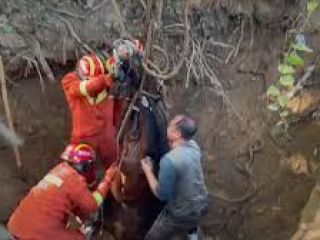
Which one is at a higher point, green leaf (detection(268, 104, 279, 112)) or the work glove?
green leaf (detection(268, 104, 279, 112))

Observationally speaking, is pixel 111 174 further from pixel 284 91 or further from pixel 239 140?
pixel 284 91

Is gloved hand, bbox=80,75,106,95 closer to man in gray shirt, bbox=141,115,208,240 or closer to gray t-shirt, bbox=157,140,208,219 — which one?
man in gray shirt, bbox=141,115,208,240

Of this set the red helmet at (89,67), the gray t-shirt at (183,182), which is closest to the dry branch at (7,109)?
the red helmet at (89,67)

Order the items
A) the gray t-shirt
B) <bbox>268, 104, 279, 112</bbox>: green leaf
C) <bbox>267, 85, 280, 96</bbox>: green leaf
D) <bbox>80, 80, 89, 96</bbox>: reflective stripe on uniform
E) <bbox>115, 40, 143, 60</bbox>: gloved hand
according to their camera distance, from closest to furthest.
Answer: <bbox>115, 40, 143, 60</bbox>: gloved hand → the gray t-shirt → <bbox>80, 80, 89, 96</bbox>: reflective stripe on uniform → <bbox>267, 85, 280, 96</bbox>: green leaf → <bbox>268, 104, 279, 112</bbox>: green leaf

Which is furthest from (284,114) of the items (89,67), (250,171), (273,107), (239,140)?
(89,67)

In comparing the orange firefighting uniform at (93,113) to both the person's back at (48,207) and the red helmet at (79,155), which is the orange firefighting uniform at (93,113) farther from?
the person's back at (48,207)

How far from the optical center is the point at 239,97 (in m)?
7.10

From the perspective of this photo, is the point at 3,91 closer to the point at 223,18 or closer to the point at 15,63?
the point at 15,63

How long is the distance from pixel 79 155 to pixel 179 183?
2.56 ft

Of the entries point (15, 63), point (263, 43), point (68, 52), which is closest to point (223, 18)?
point (263, 43)

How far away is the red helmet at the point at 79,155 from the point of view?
6023 mm

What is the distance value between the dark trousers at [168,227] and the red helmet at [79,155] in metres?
0.71

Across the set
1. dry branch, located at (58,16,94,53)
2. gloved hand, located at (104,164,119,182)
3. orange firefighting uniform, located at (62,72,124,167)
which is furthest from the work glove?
dry branch, located at (58,16,94,53)

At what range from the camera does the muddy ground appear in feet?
22.9
